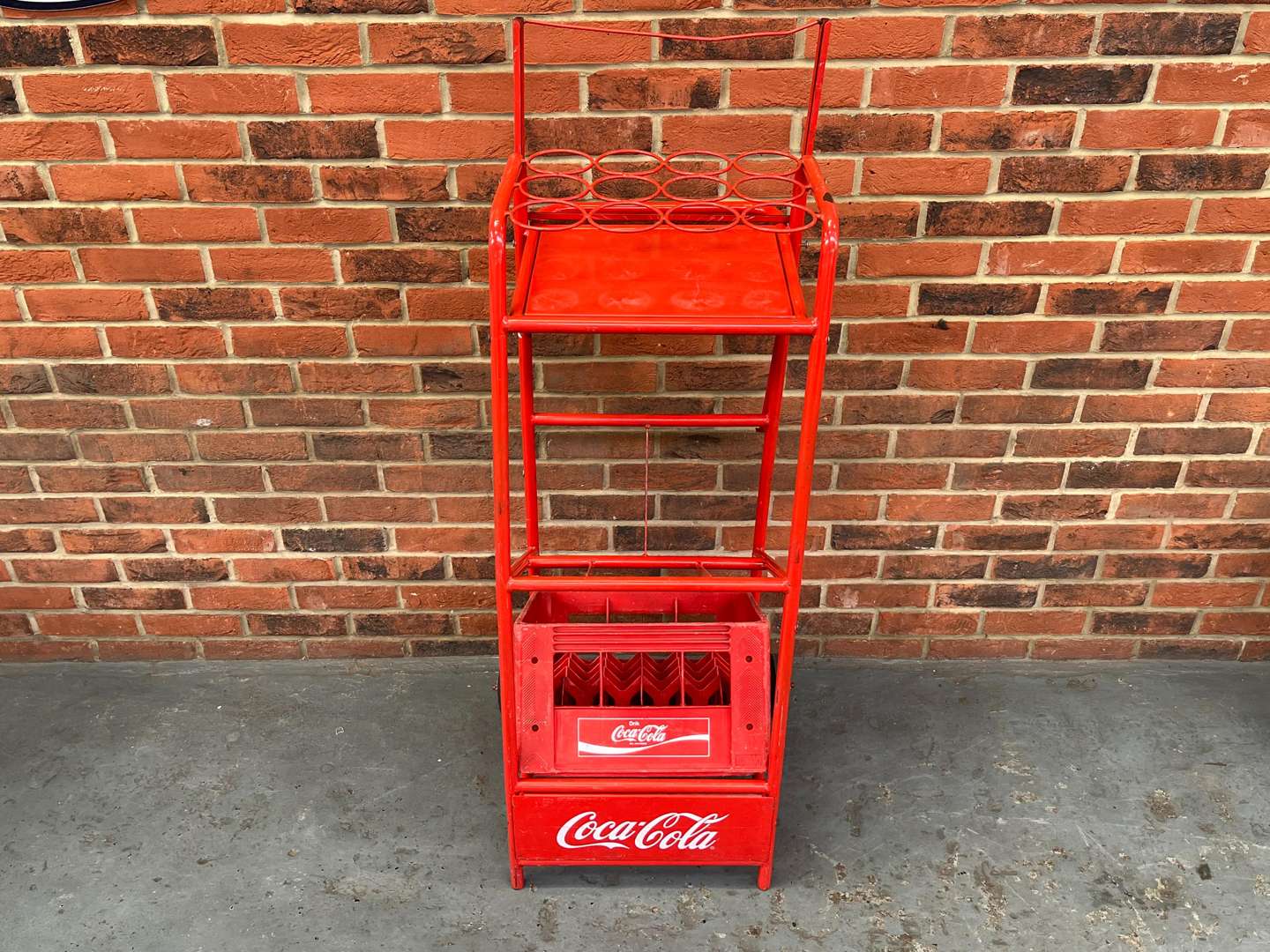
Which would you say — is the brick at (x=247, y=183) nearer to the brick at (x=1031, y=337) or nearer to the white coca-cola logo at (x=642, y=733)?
the white coca-cola logo at (x=642, y=733)

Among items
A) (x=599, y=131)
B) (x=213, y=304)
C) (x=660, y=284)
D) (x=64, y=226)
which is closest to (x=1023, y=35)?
(x=599, y=131)

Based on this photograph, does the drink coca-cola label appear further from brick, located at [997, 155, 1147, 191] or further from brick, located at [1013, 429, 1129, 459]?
brick, located at [997, 155, 1147, 191]

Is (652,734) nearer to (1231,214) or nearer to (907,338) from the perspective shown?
(907,338)

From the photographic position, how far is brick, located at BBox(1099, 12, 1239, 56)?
187 cm

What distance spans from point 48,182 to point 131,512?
2.76ft

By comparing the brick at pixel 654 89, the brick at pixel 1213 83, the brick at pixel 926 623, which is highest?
the brick at pixel 1213 83

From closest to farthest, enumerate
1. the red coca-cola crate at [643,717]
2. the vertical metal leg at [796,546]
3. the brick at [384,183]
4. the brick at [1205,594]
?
1. the vertical metal leg at [796,546]
2. the red coca-cola crate at [643,717]
3. the brick at [384,183]
4. the brick at [1205,594]

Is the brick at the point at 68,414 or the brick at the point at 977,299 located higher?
the brick at the point at 977,299

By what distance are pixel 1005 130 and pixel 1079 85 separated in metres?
0.16

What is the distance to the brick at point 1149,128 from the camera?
1.95 meters

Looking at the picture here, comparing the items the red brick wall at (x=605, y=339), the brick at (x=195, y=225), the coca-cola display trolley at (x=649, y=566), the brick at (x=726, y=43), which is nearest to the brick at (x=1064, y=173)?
the red brick wall at (x=605, y=339)

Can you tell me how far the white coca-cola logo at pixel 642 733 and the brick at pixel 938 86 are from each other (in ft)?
4.54

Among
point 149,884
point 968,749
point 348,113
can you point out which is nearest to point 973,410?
point 968,749

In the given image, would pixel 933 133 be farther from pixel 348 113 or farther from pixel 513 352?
pixel 348 113
